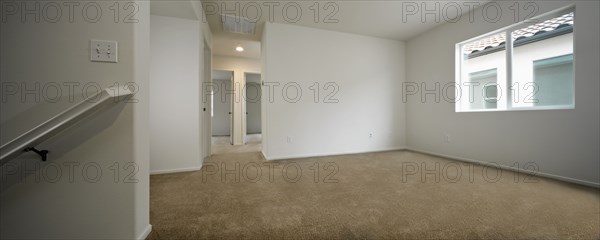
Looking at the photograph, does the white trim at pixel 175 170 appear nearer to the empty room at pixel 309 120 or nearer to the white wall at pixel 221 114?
the empty room at pixel 309 120

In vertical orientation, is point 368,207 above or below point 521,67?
below

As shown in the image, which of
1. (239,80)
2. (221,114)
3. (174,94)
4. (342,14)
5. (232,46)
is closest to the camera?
(174,94)

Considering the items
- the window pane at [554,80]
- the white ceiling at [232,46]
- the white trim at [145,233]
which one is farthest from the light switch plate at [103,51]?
the window pane at [554,80]

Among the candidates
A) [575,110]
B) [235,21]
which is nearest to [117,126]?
[235,21]

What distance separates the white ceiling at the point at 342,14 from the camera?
279 cm

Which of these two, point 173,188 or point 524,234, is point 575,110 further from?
point 173,188

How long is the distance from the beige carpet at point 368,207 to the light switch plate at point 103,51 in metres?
1.08

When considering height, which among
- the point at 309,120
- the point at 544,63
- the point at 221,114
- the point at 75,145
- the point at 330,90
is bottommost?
the point at 75,145

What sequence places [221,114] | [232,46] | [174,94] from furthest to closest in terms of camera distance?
[221,114]
[232,46]
[174,94]

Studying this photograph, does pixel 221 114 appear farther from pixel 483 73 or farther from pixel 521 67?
pixel 521 67

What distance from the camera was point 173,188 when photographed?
2.04 metres

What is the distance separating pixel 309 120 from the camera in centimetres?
363

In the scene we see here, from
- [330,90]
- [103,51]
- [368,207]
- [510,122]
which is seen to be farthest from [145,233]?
[510,122]

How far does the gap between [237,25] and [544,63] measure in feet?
14.5
